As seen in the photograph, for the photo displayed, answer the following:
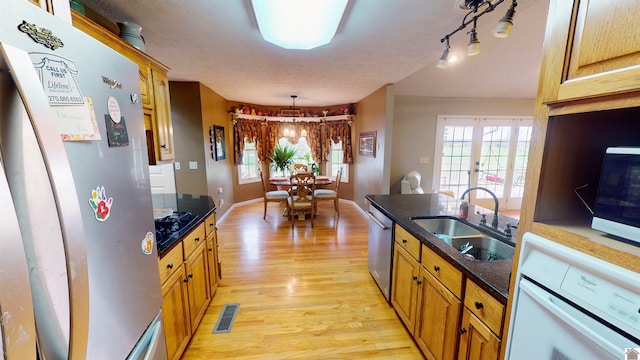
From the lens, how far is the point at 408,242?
1.71m

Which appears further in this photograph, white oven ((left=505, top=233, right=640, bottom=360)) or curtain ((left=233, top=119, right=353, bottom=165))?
curtain ((left=233, top=119, right=353, bottom=165))

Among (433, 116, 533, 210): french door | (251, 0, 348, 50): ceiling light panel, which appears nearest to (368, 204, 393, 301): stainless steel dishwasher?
(251, 0, 348, 50): ceiling light panel

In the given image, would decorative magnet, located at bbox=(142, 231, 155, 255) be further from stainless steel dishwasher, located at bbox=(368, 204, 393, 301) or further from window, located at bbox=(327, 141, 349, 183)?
window, located at bbox=(327, 141, 349, 183)

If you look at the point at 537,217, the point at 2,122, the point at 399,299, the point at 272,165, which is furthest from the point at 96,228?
the point at 272,165

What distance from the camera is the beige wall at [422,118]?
15.5 feet

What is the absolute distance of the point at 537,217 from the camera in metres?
0.78

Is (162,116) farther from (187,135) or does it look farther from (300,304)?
(187,135)

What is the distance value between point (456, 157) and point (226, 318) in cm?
499

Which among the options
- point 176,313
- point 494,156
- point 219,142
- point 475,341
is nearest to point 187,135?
point 219,142

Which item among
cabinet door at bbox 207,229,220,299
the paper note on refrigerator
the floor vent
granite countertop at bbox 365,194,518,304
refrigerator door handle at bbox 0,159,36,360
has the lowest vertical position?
the floor vent

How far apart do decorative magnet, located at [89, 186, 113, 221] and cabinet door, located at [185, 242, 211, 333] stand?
1.01 meters

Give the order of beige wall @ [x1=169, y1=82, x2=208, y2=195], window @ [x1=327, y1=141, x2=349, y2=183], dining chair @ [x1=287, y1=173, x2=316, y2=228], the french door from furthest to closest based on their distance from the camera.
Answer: window @ [x1=327, y1=141, x2=349, y2=183]
the french door
dining chair @ [x1=287, y1=173, x2=316, y2=228]
beige wall @ [x1=169, y1=82, x2=208, y2=195]

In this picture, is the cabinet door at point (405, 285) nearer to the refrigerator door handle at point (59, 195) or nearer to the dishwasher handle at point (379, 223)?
the dishwasher handle at point (379, 223)

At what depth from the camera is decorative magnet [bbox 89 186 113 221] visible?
2.27 ft
